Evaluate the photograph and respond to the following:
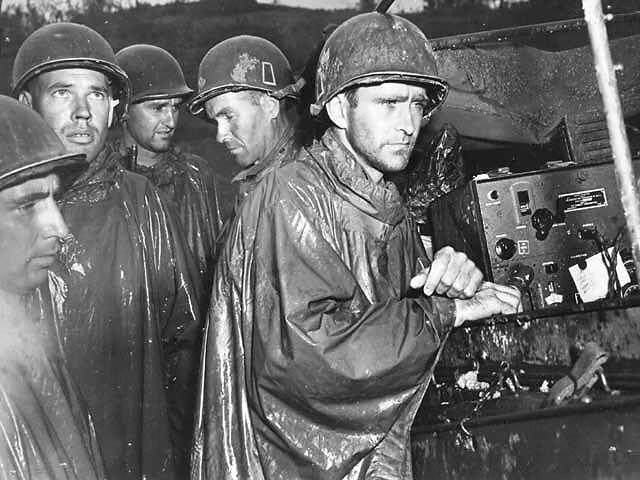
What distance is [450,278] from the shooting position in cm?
301

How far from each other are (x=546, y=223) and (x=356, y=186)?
0.94 metres

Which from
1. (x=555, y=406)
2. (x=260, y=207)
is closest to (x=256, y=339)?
(x=260, y=207)

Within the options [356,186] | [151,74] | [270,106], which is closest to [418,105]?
[356,186]

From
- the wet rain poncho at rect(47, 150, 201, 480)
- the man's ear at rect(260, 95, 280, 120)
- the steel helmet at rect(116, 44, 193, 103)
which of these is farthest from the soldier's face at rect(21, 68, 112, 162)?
the steel helmet at rect(116, 44, 193, 103)

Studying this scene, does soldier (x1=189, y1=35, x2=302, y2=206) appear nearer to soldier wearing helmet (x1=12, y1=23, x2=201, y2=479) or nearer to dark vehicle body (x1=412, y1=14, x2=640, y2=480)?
soldier wearing helmet (x1=12, y1=23, x2=201, y2=479)

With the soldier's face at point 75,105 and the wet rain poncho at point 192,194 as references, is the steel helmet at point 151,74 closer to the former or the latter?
the wet rain poncho at point 192,194

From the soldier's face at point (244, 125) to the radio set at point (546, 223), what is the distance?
188cm

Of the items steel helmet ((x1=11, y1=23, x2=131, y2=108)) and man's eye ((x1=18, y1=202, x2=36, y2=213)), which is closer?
man's eye ((x1=18, y1=202, x2=36, y2=213))

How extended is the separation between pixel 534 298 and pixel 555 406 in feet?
3.78

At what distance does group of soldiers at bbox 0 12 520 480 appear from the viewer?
282 centimetres

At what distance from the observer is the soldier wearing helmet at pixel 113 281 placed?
13.4 feet

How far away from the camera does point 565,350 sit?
10.0ft

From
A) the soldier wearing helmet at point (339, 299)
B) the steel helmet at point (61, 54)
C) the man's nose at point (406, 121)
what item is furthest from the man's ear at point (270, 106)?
the man's nose at point (406, 121)

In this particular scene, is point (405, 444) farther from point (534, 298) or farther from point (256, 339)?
point (534, 298)
